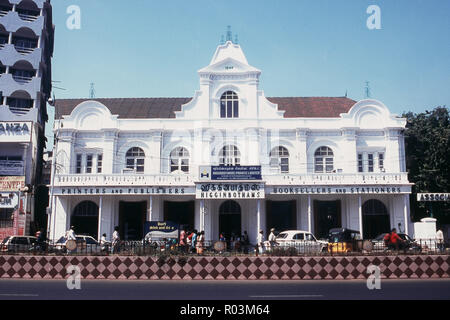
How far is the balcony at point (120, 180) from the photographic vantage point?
25891 mm

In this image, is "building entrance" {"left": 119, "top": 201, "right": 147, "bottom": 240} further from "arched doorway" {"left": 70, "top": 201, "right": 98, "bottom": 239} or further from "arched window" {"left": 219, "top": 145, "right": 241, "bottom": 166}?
"arched window" {"left": 219, "top": 145, "right": 241, "bottom": 166}

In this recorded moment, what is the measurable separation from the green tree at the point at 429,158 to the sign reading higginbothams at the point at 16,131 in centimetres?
2638

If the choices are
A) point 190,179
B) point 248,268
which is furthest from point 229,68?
point 248,268

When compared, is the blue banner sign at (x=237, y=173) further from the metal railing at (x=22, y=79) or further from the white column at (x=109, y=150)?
the metal railing at (x=22, y=79)

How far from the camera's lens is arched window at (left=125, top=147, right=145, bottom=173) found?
28494 millimetres

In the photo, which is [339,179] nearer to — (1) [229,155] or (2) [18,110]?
Result: (1) [229,155]

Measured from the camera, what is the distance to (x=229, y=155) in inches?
1109

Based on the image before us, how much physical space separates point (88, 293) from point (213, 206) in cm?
1662

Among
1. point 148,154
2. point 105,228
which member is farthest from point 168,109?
point 105,228

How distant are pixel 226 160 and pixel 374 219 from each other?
10.1 meters

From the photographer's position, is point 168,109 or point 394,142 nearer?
point 394,142

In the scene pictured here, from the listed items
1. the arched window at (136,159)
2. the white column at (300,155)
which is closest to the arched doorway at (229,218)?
the white column at (300,155)
